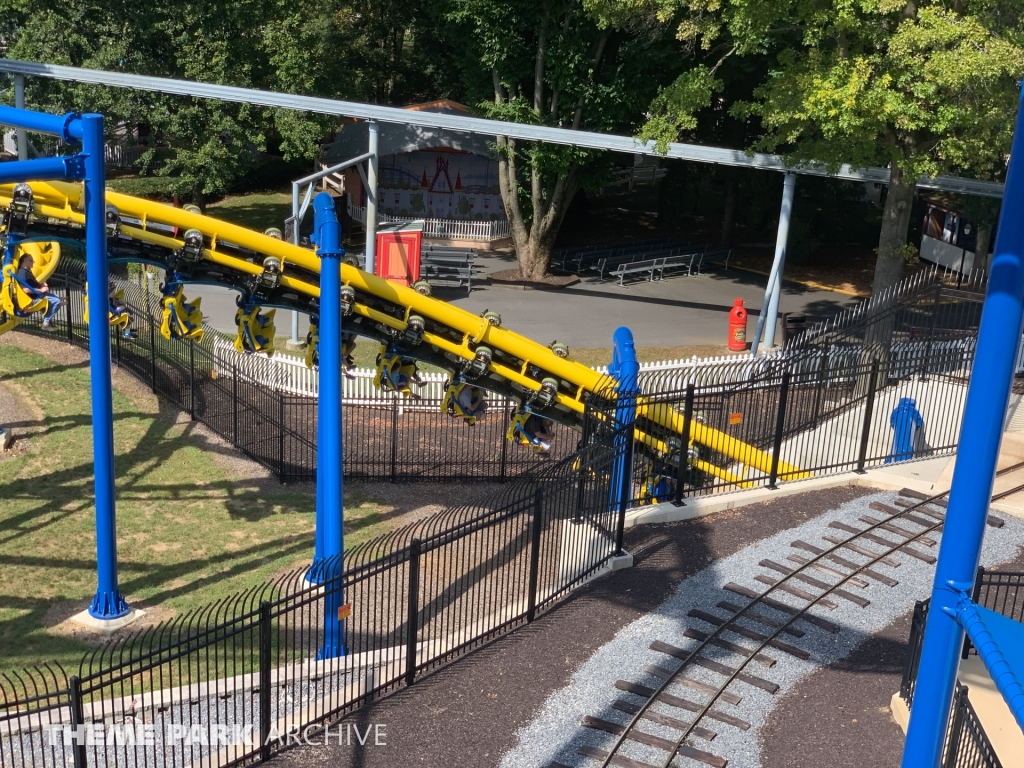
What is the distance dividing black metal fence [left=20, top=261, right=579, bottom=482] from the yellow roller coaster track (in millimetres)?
3467

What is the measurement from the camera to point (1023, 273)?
601cm

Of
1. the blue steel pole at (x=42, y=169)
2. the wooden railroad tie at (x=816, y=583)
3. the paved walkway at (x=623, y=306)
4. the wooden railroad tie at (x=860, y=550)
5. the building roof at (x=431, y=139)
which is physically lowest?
the wooden railroad tie at (x=816, y=583)

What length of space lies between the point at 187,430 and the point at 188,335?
16.8 feet

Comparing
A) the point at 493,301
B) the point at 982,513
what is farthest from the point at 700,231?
the point at 982,513

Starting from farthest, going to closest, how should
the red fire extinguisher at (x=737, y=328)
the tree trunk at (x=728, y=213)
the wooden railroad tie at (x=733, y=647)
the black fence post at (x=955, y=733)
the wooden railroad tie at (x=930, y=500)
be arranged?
the tree trunk at (x=728, y=213) → the red fire extinguisher at (x=737, y=328) → the wooden railroad tie at (x=930, y=500) → the wooden railroad tie at (x=733, y=647) → the black fence post at (x=955, y=733)

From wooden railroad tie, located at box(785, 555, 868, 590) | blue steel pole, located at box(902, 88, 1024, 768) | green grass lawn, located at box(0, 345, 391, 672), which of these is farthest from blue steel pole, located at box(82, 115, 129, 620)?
blue steel pole, located at box(902, 88, 1024, 768)

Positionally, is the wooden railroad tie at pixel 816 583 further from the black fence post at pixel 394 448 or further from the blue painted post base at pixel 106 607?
the blue painted post base at pixel 106 607

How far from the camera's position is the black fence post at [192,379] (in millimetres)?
20764

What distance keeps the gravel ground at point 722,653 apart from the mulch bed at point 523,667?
180 millimetres

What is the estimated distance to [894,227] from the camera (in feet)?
77.9

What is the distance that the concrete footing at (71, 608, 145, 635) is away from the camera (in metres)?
13.6

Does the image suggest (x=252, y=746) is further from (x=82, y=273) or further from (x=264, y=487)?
Result: (x=82, y=273)

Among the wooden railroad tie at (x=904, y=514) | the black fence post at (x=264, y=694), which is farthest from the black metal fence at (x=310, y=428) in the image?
the black fence post at (x=264, y=694)

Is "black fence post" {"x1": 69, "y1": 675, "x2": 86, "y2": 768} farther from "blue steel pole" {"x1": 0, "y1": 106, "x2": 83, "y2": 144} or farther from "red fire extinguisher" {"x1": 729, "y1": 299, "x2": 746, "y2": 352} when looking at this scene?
"red fire extinguisher" {"x1": 729, "y1": 299, "x2": 746, "y2": 352}
